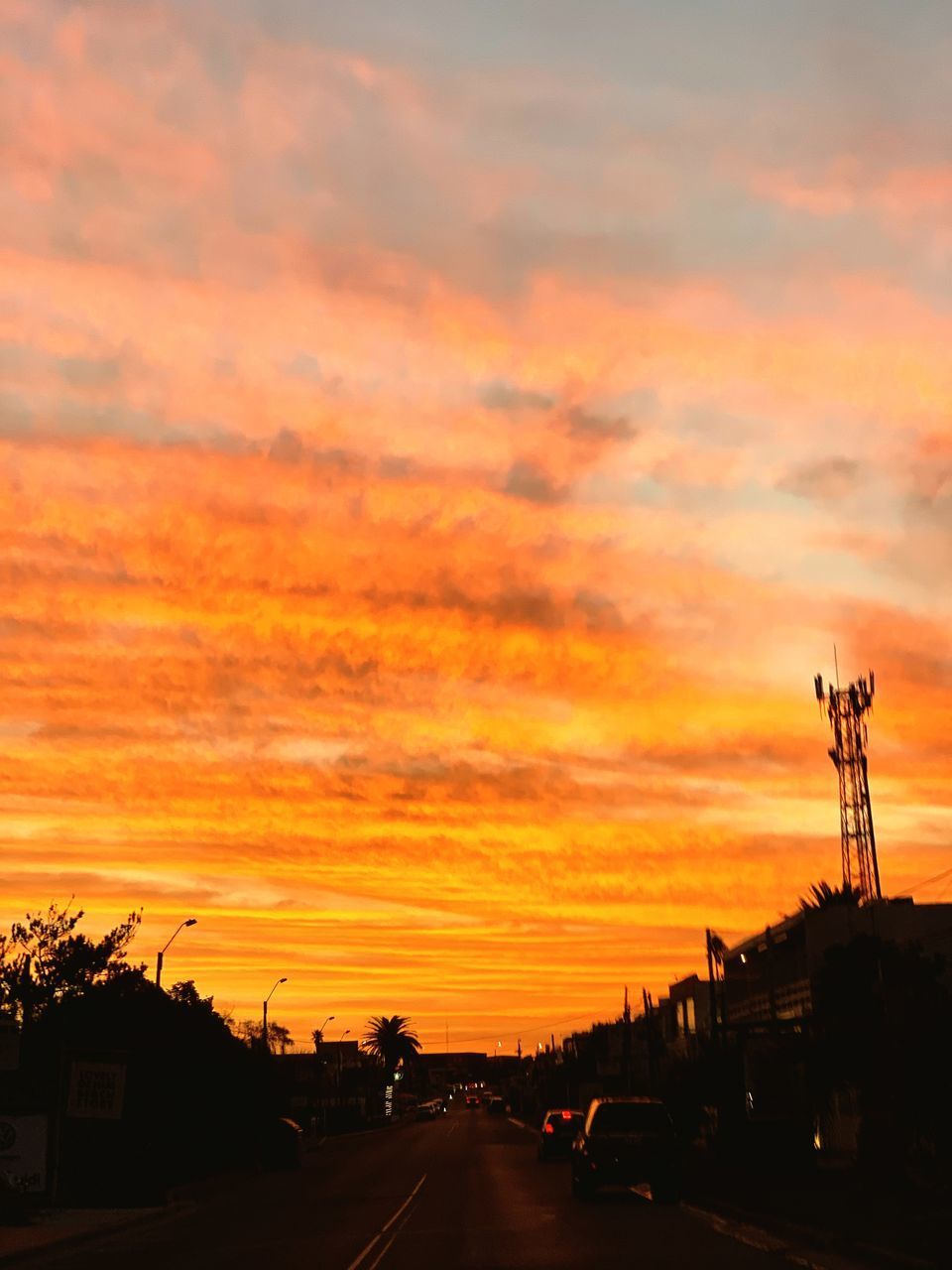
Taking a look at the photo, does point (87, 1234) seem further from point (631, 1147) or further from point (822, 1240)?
point (822, 1240)

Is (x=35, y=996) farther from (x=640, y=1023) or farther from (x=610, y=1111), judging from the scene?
(x=640, y=1023)

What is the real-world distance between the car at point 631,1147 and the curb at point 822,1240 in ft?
5.36

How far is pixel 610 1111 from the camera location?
94.6 feet

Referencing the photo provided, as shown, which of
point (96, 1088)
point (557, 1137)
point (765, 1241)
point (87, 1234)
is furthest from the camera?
point (557, 1137)

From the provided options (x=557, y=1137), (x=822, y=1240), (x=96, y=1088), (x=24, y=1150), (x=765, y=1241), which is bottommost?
(x=765, y=1241)

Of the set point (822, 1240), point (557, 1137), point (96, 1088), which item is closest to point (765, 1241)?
point (822, 1240)

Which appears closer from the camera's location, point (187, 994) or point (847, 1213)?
point (847, 1213)

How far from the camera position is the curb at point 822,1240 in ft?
55.3

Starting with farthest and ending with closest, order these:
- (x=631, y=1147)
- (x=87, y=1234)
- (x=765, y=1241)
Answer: (x=631, y=1147)
(x=87, y=1234)
(x=765, y=1241)

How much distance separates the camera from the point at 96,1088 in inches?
1173

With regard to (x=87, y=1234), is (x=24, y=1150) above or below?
above

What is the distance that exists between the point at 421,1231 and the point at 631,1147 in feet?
19.9

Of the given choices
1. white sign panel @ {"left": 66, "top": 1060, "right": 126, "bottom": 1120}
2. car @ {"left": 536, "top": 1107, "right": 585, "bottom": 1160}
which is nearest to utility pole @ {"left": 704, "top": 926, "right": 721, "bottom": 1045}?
car @ {"left": 536, "top": 1107, "right": 585, "bottom": 1160}

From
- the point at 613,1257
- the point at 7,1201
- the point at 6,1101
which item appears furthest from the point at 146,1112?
the point at 613,1257
